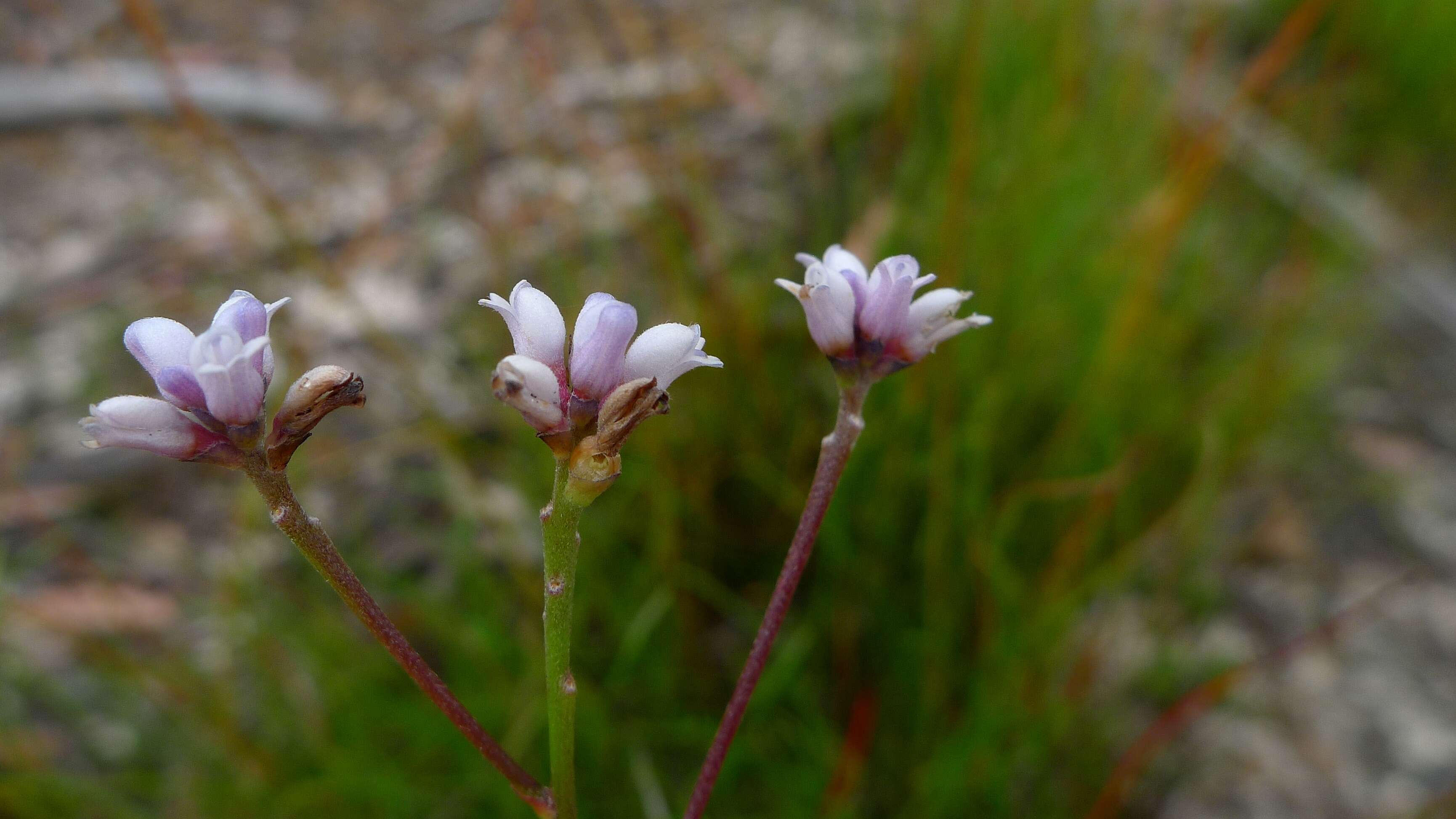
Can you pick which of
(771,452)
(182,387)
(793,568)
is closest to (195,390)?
(182,387)

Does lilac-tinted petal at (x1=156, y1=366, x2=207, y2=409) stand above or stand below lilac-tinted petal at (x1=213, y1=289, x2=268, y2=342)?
below

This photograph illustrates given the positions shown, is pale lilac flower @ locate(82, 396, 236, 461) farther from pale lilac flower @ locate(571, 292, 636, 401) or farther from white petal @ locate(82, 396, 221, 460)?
pale lilac flower @ locate(571, 292, 636, 401)

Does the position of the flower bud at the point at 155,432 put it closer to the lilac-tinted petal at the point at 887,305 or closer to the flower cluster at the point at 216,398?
the flower cluster at the point at 216,398

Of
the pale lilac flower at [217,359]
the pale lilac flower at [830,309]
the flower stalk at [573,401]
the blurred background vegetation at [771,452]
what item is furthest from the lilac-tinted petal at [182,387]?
the blurred background vegetation at [771,452]

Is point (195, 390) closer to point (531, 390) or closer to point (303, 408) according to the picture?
point (303, 408)

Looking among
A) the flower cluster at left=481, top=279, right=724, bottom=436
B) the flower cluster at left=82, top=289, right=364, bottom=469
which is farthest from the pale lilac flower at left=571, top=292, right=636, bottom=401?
the flower cluster at left=82, top=289, right=364, bottom=469

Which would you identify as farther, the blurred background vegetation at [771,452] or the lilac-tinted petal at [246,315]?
the blurred background vegetation at [771,452]
